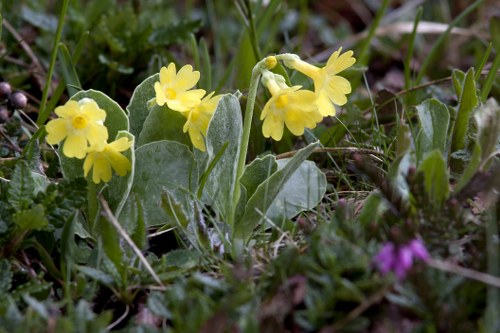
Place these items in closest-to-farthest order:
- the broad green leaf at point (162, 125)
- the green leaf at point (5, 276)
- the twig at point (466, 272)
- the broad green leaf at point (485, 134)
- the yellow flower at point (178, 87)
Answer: the twig at point (466, 272) → the green leaf at point (5, 276) → the broad green leaf at point (485, 134) → the yellow flower at point (178, 87) → the broad green leaf at point (162, 125)

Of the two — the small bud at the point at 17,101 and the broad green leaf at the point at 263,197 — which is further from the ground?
the small bud at the point at 17,101

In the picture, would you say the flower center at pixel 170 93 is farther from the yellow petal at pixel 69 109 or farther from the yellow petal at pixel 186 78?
the yellow petal at pixel 69 109

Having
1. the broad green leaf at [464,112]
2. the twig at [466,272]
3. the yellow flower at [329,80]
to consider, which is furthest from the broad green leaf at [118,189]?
the broad green leaf at [464,112]

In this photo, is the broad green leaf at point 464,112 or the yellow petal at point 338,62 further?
the broad green leaf at point 464,112

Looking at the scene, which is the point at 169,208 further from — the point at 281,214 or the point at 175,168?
the point at 281,214

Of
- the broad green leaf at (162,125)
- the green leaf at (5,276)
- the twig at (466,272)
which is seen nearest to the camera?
the twig at (466,272)

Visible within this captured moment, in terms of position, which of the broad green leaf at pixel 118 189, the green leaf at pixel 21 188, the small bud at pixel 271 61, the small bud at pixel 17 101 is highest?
the small bud at pixel 271 61

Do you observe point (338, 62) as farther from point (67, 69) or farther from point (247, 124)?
point (67, 69)
